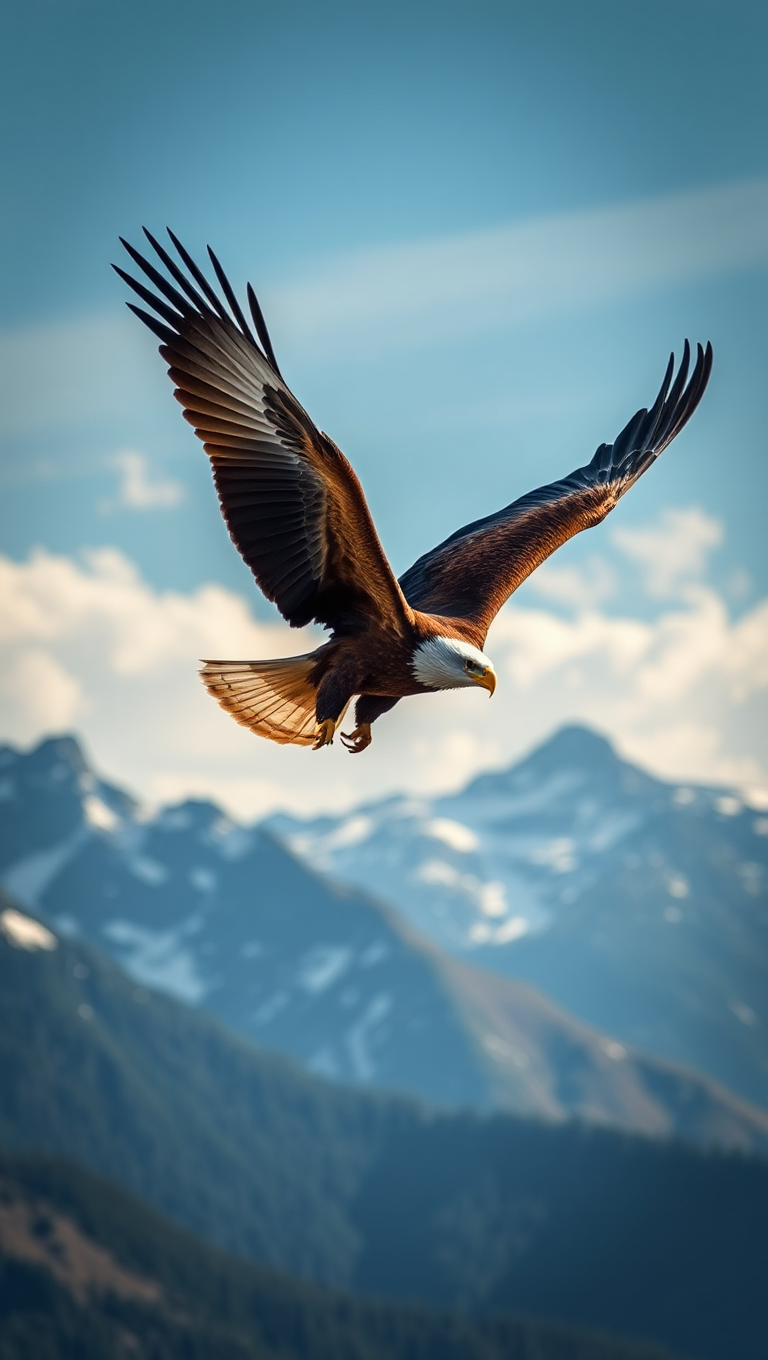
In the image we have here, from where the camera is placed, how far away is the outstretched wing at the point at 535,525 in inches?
885

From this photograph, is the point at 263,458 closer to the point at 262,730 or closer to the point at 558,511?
the point at 262,730

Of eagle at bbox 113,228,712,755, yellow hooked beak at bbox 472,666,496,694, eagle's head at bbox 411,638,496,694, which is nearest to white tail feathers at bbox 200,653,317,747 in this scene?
eagle at bbox 113,228,712,755

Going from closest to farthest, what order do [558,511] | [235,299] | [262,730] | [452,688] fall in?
[235,299] < [452,688] < [262,730] < [558,511]

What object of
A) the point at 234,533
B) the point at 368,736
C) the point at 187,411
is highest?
the point at 187,411

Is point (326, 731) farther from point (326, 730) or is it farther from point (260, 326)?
point (260, 326)

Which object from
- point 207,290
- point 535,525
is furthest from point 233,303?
point 535,525

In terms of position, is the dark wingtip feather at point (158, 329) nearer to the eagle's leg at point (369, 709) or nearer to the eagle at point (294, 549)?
the eagle at point (294, 549)

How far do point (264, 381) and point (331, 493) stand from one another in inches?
51.4

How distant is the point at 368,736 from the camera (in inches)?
799

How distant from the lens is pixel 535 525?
81.1 feet

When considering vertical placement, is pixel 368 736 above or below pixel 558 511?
below

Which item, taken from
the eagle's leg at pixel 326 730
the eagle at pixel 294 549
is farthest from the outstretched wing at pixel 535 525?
the eagle's leg at pixel 326 730

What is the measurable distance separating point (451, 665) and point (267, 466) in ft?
9.19

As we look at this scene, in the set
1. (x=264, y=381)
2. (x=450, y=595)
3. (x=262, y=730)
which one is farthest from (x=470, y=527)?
(x=264, y=381)
